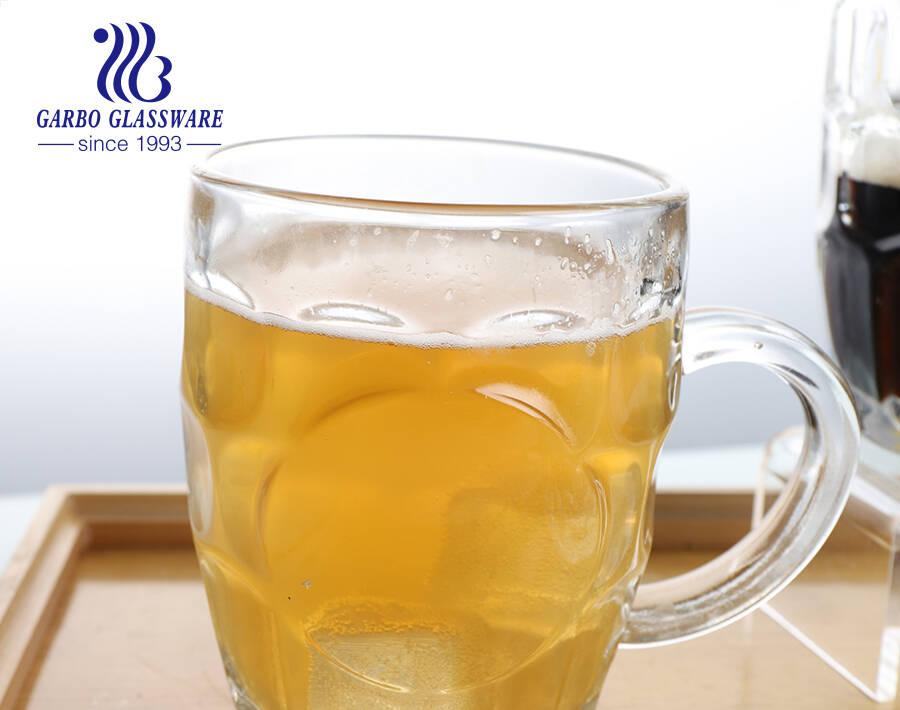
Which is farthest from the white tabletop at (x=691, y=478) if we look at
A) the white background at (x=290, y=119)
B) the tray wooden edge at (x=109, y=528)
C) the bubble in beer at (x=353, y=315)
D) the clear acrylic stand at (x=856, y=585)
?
the bubble in beer at (x=353, y=315)

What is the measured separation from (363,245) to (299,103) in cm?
106

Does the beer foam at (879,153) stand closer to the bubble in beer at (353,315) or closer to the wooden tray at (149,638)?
the wooden tray at (149,638)

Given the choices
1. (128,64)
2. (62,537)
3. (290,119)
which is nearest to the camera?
(62,537)

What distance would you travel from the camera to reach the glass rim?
0.47 meters

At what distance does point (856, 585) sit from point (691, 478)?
0.37m

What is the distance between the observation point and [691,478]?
1.19 m

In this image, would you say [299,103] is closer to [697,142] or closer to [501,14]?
[501,14]

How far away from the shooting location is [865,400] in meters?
0.86

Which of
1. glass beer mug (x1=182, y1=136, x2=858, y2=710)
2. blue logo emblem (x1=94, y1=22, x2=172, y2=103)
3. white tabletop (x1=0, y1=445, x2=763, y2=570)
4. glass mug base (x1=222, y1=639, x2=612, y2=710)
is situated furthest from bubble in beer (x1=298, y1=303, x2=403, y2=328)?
blue logo emblem (x1=94, y1=22, x2=172, y2=103)

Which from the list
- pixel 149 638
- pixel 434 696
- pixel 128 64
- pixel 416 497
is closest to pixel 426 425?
pixel 416 497

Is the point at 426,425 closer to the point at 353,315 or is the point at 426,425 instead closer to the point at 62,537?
the point at 353,315

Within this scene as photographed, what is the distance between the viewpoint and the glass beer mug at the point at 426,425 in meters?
0.49

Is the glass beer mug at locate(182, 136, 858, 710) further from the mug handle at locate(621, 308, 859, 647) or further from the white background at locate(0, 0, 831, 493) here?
the white background at locate(0, 0, 831, 493)

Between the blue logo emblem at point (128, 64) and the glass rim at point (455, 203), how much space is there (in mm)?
799
